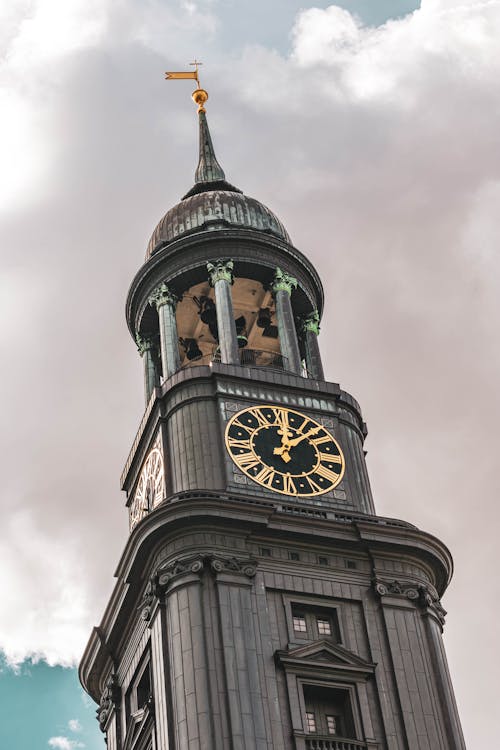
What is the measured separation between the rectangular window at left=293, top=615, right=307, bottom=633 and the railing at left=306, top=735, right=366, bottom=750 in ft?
13.4

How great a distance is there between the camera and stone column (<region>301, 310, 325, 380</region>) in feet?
208

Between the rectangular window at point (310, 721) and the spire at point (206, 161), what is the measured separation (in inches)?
1153

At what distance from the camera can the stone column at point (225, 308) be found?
199 feet

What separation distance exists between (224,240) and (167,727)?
23.0 meters

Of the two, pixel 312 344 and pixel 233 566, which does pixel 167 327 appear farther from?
pixel 233 566

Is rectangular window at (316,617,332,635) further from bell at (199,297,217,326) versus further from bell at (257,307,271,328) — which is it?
bell at (257,307,271,328)

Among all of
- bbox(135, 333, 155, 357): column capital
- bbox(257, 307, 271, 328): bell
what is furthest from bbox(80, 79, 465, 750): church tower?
bbox(257, 307, 271, 328): bell

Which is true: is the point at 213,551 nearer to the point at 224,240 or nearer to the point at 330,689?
the point at 330,689

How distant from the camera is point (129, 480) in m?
61.7

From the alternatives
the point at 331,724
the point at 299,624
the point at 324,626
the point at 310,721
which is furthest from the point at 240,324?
the point at 310,721

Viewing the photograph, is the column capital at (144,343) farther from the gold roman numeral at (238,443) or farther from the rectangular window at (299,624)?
the rectangular window at (299,624)

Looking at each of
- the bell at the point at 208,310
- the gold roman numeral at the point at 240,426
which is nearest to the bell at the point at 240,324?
the bell at the point at 208,310

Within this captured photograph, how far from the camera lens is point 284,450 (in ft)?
186

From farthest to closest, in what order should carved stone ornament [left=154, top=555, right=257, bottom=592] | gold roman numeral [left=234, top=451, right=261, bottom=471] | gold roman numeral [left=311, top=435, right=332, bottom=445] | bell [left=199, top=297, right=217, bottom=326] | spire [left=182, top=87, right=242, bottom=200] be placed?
spire [left=182, top=87, right=242, bottom=200]
bell [left=199, top=297, right=217, bottom=326]
gold roman numeral [left=311, top=435, right=332, bottom=445]
gold roman numeral [left=234, top=451, right=261, bottom=471]
carved stone ornament [left=154, top=555, right=257, bottom=592]
